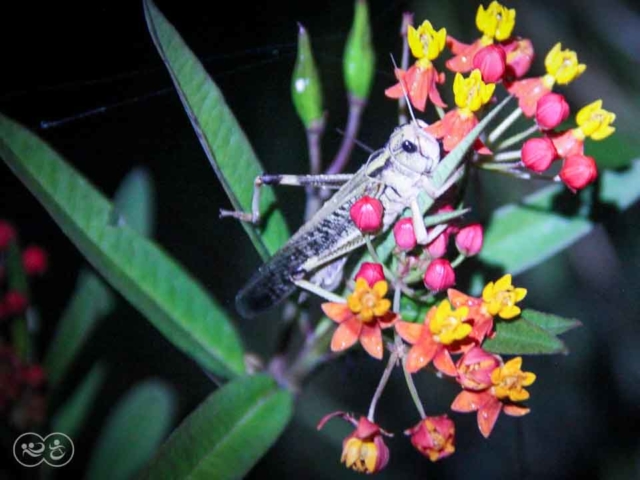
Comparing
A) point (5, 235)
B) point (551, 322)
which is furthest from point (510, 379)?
point (5, 235)

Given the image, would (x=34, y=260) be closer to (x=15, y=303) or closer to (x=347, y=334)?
(x=15, y=303)

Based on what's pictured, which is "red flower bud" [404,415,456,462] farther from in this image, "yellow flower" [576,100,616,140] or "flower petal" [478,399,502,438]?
"yellow flower" [576,100,616,140]

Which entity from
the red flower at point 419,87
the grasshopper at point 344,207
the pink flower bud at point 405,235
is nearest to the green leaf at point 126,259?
the grasshopper at point 344,207

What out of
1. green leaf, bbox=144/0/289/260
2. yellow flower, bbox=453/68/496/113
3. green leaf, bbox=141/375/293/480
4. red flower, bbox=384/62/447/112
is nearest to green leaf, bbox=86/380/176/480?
green leaf, bbox=141/375/293/480

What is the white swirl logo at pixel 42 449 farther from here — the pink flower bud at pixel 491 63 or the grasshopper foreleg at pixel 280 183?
the pink flower bud at pixel 491 63

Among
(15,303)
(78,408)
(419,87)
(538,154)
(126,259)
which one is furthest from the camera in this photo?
(78,408)

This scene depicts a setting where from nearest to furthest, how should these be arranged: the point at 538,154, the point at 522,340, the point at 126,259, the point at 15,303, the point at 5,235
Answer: the point at 522,340 < the point at 538,154 < the point at 126,259 < the point at 15,303 < the point at 5,235
